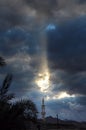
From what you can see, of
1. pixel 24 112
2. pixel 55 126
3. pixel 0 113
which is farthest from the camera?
pixel 55 126

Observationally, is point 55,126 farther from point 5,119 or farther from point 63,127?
point 5,119

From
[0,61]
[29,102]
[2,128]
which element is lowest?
[2,128]

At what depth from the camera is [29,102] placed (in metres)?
31.4

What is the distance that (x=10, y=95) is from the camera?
1235 inches

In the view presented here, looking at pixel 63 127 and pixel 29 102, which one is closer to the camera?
pixel 29 102

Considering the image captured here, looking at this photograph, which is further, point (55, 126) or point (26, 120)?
point (55, 126)

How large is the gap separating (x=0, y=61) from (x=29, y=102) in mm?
4173

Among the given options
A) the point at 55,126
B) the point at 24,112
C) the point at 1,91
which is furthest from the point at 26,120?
the point at 55,126

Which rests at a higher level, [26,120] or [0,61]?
[0,61]

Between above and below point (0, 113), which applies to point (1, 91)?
above

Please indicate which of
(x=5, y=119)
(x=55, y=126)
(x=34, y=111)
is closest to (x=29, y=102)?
(x=34, y=111)

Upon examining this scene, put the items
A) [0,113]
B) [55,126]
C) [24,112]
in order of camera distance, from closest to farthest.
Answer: [0,113] → [24,112] → [55,126]

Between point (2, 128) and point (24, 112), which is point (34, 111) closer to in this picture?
point (24, 112)

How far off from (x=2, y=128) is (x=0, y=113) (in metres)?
1.32
